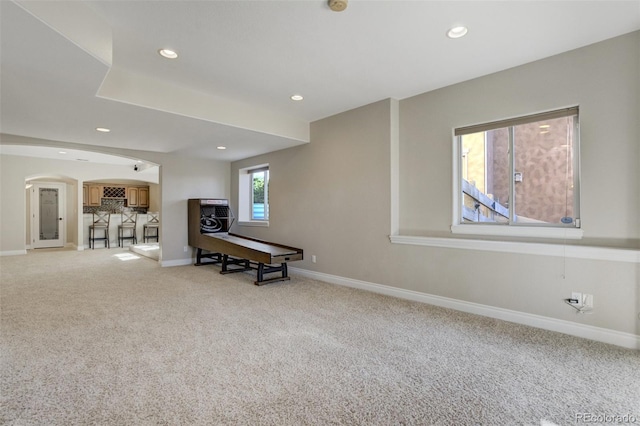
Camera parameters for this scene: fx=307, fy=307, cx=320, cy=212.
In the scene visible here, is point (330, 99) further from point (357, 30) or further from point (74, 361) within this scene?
point (74, 361)

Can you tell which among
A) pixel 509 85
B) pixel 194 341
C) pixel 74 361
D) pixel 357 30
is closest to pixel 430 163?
pixel 509 85

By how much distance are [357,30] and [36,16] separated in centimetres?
211

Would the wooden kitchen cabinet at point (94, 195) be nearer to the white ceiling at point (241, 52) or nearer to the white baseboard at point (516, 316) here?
the white ceiling at point (241, 52)

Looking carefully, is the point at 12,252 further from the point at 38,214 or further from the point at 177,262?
the point at 177,262

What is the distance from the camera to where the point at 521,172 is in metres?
3.21

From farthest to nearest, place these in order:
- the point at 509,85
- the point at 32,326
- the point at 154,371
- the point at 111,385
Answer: the point at 509,85
the point at 32,326
the point at 154,371
the point at 111,385

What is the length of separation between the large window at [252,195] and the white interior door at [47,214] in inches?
263

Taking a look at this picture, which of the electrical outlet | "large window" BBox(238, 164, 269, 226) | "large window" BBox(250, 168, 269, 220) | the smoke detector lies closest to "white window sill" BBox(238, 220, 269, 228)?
"large window" BBox(238, 164, 269, 226)

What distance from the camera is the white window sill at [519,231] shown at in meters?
2.86

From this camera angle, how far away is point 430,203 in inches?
151

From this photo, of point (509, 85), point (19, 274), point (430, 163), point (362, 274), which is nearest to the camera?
point (509, 85)

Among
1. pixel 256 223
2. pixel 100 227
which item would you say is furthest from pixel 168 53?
pixel 100 227

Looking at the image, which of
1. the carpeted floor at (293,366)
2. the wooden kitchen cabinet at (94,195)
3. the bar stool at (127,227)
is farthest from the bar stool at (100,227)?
the carpeted floor at (293,366)

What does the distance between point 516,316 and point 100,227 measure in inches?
426
